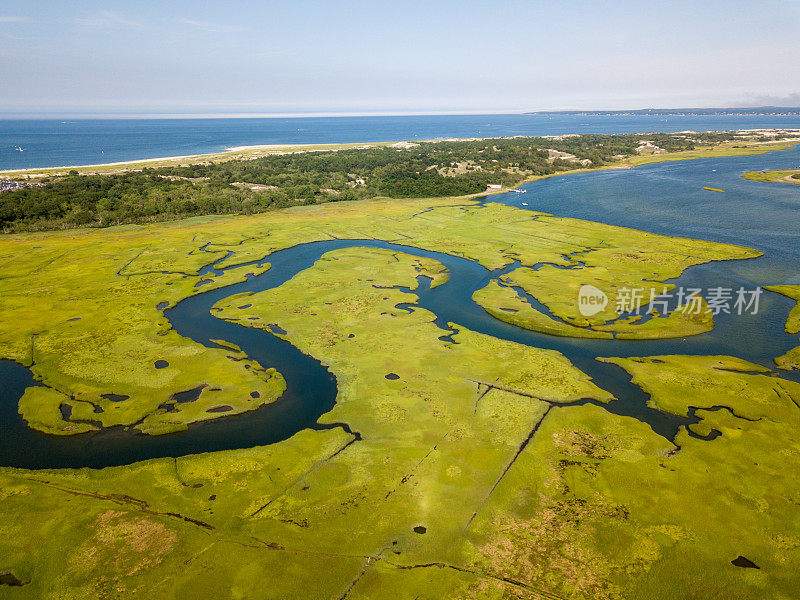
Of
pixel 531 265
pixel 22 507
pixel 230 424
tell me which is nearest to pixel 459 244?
pixel 531 265

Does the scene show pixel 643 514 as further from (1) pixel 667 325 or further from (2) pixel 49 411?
(2) pixel 49 411

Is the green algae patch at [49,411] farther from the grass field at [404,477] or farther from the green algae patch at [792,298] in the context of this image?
the green algae patch at [792,298]

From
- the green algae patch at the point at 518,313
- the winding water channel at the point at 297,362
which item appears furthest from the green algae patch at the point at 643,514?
the green algae patch at the point at 518,313

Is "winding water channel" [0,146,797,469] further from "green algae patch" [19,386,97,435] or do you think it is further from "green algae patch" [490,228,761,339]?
"green algae patch" [490,228,761,339]

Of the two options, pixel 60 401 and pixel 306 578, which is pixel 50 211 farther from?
pixel 306 578

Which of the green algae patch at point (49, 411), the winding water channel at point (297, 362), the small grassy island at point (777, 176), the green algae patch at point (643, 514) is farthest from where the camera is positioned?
the small grassy island at point (777, 176)

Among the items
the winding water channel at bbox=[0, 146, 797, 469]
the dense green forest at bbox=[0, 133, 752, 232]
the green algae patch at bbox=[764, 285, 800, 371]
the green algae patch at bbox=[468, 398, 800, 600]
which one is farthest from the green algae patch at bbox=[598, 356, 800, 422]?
the dense green forest at bbox=[0, 133, 752, 232]
